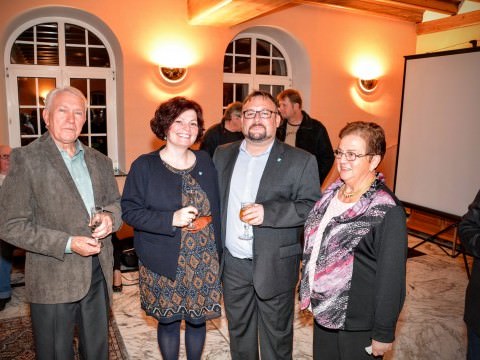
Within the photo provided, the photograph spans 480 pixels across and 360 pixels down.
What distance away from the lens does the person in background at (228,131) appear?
4.20m

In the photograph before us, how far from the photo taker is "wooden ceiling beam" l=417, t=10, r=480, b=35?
611 centimetres

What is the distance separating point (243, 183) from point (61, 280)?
39.8 inches

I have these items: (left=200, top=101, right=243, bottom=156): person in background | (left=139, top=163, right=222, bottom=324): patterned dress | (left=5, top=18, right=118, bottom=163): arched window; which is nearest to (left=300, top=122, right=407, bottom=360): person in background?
(left=139, top=163, right=222, bottom=324): patterned dress

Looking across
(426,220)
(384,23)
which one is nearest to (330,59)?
(384,23)

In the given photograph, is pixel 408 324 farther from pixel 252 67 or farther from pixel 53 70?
pixel 53 70

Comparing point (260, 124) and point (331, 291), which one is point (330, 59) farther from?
point (331, 291)

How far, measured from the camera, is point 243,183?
86.6 inches

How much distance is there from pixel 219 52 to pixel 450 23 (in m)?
3.85

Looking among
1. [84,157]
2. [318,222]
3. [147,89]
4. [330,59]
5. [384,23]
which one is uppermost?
[384,23]

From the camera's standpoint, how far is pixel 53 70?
17.2 ft

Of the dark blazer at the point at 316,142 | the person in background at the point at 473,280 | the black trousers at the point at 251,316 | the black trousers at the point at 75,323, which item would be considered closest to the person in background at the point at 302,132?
the dark blazer at the point at 316,142

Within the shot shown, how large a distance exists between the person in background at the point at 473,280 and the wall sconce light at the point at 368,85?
17.0 feet

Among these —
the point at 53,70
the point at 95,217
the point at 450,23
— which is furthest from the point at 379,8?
the point at 95,217

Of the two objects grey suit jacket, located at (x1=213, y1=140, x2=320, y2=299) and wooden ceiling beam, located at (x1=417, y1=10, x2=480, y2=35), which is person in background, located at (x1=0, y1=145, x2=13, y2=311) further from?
wooden ceiling beam, located at (x1=417, y1=10, x2=480, y2=35)
